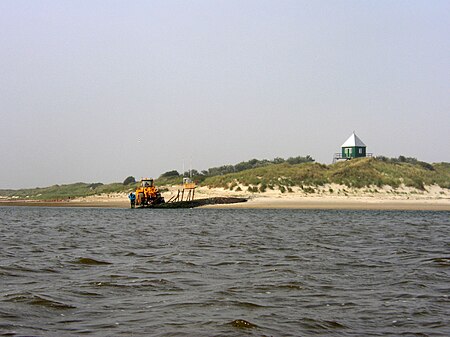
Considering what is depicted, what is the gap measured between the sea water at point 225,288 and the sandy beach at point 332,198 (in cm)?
3564

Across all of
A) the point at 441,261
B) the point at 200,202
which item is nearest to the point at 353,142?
the point at 200,202

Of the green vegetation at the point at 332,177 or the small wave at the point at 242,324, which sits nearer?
the small wave at the point at 242,324

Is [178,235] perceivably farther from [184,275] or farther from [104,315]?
[104,315]

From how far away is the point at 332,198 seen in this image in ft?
211

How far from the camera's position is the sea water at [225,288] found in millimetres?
9188

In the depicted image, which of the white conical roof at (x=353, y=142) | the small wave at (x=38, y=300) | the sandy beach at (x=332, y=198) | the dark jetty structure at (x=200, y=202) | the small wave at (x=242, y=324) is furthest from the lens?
the white conical roof at (x=353, y=142)

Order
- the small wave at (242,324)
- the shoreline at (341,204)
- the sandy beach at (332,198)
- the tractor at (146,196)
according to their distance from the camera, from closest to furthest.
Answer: the small wave at (242,324) < the shoreline at (341,204) < the sandy beach at (332,198) < the tractor at (146,196)

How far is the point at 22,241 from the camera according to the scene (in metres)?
23.2

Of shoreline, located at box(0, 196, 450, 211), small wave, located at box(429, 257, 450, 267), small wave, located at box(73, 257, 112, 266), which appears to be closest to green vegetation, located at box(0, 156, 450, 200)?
shoreline, located at box(0, 196, 450, 211)

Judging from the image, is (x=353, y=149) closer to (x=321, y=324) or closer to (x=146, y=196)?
(x=146, y=196)

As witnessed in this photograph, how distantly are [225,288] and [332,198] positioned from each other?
53185 millimetres

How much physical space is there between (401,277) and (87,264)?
8263mm

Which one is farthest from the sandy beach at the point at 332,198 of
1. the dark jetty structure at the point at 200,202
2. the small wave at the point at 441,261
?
the small wave at the point at 441,261

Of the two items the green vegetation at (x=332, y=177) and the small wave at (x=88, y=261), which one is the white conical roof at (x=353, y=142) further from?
the small wave at (x=88, y=261)
